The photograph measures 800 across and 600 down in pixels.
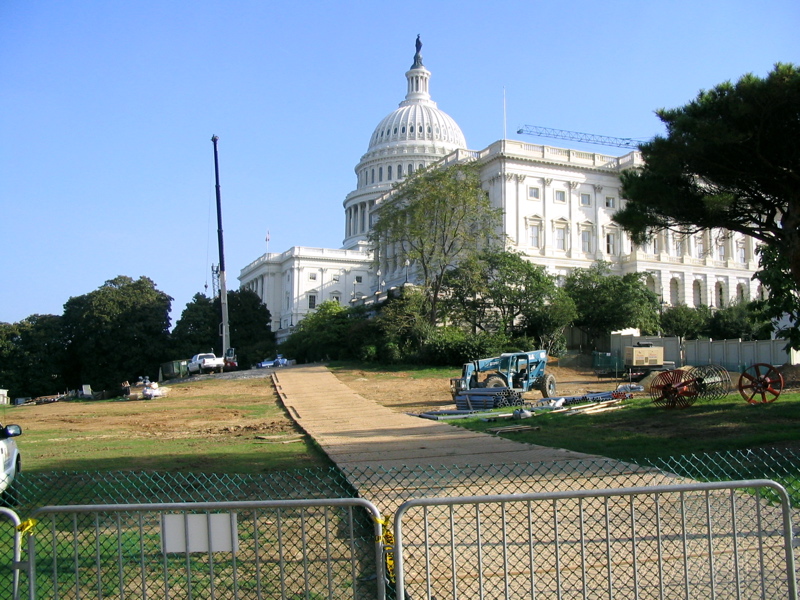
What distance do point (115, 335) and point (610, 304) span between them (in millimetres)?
43749

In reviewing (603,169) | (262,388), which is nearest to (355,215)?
(603,169)

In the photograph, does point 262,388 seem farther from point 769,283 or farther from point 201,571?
point 201,571

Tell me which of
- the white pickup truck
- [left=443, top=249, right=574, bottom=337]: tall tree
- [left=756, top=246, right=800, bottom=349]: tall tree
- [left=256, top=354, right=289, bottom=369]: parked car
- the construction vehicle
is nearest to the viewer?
[left=756, top=246, right=800, bottom=349]: tall tree

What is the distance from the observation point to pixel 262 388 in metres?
40.4

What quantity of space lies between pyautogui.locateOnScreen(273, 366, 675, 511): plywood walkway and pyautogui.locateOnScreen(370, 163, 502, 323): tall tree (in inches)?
932

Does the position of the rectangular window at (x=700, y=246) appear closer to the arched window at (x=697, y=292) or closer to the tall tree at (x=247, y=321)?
the arched window at (x=697, y=292)

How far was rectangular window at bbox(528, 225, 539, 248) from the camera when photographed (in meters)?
81.6

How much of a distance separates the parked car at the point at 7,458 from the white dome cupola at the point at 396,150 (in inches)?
4765

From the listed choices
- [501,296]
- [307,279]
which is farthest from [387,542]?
[307,279]

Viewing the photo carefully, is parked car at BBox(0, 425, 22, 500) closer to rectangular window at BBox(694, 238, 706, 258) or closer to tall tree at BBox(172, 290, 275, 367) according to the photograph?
tall tree at BBox(172, 290, 275, 367)

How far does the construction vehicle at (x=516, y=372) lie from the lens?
2965 centimetres

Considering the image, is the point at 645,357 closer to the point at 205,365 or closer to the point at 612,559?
the point at 612,559

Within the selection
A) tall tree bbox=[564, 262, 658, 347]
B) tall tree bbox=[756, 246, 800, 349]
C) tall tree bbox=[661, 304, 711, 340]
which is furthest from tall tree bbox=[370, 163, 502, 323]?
tall tree bbox=[756, 246, 800, 349]

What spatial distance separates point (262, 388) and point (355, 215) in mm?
103513
